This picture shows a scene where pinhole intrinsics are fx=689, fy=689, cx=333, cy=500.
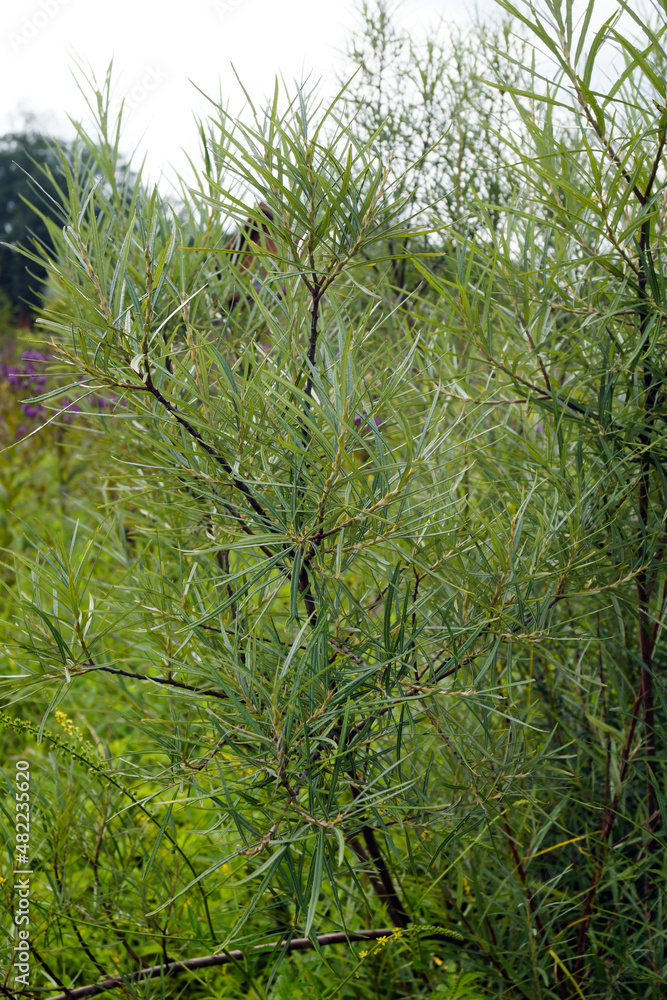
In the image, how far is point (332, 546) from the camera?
1.68 feet

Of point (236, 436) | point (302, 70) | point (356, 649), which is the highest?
point (302, 70)

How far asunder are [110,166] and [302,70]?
189 millimetres

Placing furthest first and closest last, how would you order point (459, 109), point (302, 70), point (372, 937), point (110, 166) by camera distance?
point (459, 109), point (372, 937), point (110, 166), point (302, 70)

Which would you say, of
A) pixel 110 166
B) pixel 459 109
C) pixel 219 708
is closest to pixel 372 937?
pixel 219 708

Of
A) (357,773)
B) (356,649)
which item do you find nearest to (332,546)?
(356,649)

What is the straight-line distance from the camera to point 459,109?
0.98m

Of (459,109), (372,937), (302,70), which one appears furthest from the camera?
(459,109)

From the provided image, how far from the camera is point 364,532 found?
1.48 feet

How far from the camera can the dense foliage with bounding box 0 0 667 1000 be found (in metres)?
0.42

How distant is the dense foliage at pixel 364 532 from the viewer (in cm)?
42

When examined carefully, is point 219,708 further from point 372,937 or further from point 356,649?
point 372,937

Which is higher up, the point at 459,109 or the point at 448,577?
the point at 459,109

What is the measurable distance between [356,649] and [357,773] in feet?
0.38

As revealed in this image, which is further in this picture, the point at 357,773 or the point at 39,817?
the point at 39,817
